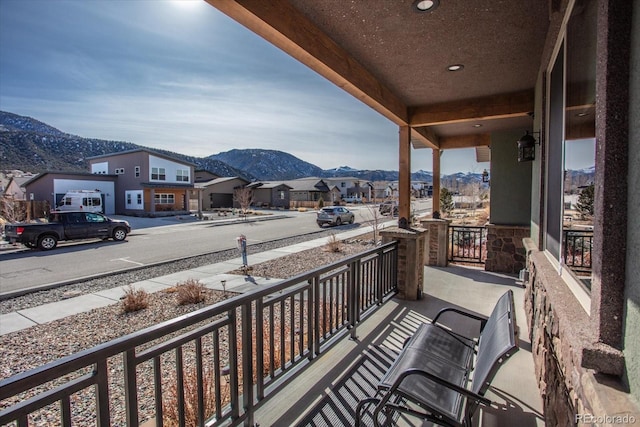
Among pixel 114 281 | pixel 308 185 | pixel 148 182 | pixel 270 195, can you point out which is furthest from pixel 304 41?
pixel 308 185

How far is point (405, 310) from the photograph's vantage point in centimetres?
432

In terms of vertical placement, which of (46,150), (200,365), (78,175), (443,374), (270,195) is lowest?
(443,374)

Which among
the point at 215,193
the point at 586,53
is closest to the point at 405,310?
the point at 586,53

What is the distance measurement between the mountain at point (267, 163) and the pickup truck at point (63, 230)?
130 meters

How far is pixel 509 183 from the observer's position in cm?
681

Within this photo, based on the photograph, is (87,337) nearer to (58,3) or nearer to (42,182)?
(58,3)

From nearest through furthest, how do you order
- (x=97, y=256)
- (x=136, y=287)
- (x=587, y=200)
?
1. (x=587, y=200)
2. (x=136, y=287)
3. (x=97, y=256)

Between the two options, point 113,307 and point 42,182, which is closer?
point 113,307

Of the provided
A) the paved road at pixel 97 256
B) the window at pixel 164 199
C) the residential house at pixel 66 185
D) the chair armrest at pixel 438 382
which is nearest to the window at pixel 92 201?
the residential house at pixel 66 185

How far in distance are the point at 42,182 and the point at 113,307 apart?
28523mm

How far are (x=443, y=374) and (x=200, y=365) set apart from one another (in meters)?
1.48

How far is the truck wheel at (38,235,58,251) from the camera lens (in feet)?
37.9

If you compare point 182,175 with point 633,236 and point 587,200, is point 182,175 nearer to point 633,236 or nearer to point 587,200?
point 587,200

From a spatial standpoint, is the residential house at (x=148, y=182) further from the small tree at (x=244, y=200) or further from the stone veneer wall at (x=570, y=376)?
the stone veneer wall at (x=570, y=376)
